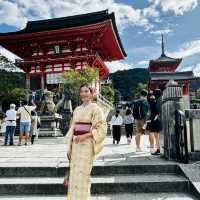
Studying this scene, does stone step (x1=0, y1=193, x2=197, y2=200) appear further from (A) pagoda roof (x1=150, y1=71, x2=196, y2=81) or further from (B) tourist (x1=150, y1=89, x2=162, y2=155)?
(A) pagoda roof (x1=150, y1=71, x2=196, y2=81)

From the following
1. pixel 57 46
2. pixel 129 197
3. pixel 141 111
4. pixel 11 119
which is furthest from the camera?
pixel 57 46

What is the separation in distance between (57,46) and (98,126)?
2709cm

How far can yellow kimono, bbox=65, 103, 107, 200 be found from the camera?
4633 millimetres

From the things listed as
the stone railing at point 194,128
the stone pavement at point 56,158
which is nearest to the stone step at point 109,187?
the stone pavement at point 56,158

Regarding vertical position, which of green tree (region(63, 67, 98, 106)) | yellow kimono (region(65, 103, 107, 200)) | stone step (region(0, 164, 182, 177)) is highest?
green tree (region(63, 67, 98, 106))

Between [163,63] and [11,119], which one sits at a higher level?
[163,63]

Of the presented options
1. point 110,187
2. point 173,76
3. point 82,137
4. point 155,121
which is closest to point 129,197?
point 110,187

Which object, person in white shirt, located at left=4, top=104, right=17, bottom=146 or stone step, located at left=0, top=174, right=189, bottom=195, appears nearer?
stone step, located at left=0, top=174, right=189, bottom=195

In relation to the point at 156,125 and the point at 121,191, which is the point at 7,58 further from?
the point at 121,191

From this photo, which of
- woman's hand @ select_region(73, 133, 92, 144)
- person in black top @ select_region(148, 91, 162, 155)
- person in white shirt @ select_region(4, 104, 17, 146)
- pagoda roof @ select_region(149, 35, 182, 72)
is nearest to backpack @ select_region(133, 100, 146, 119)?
person in black top @ select_region(148, 91, 162, 155)

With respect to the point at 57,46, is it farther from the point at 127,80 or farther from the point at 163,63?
the point at 127,80

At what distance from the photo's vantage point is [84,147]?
4742mm

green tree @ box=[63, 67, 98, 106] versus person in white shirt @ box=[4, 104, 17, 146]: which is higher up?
green tree @ box=[63, 67, 98, 106]

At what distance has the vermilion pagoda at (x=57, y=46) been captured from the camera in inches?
1155
